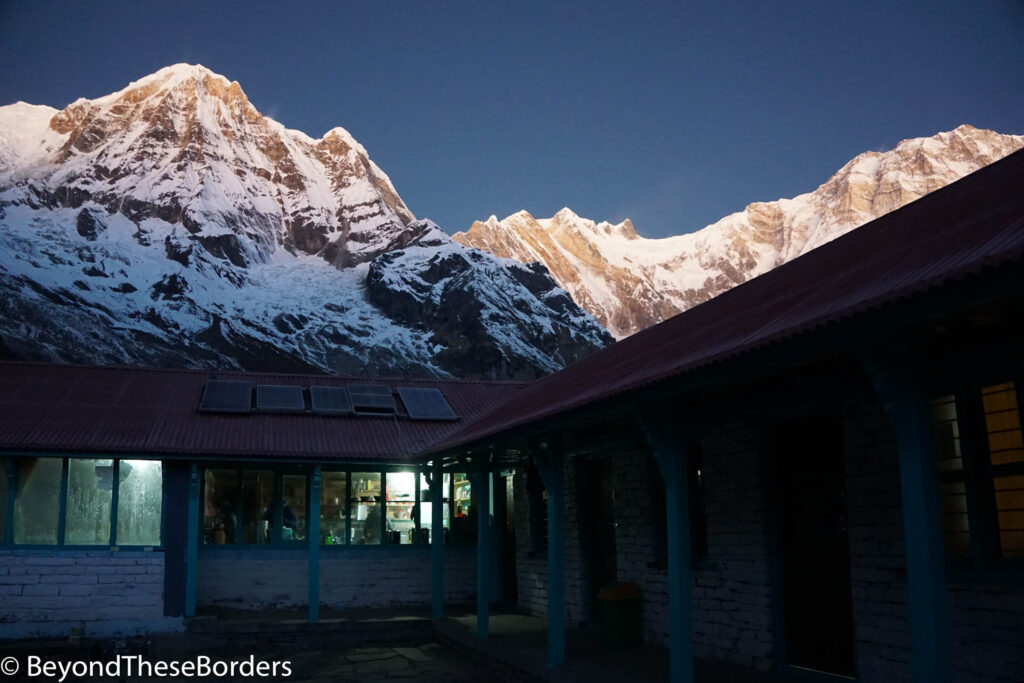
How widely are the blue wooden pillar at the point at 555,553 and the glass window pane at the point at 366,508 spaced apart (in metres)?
8.00

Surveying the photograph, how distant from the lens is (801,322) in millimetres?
5984

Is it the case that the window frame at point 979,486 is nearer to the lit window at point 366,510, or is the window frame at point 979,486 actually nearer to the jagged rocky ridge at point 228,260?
the lit window at point 366,510

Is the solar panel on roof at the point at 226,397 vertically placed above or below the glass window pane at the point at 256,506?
above

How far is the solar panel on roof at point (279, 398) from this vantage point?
18016mm

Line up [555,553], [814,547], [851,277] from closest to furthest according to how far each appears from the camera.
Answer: [851,277] < [814,547] < [555,553]

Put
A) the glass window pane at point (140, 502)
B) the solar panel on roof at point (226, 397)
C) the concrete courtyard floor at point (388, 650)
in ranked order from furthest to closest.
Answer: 1. the solar panel on roof at point (226, 397)
2. the glass window pane at point (140, 502)
3. the concrete courtyard floor at point (388, 650)

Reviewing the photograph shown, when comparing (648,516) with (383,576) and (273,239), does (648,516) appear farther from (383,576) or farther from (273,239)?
(273,239)

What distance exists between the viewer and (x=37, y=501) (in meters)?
15.2

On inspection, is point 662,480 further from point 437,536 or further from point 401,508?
point 401,508

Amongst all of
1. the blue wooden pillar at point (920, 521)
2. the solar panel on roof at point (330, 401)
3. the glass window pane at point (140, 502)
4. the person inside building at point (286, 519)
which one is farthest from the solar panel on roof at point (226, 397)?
the blue wooden pillar at point (920, 521)

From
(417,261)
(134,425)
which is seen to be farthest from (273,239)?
(134,425)

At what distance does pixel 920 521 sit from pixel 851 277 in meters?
2.60

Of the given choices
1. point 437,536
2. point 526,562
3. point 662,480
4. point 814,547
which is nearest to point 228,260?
point 437,536

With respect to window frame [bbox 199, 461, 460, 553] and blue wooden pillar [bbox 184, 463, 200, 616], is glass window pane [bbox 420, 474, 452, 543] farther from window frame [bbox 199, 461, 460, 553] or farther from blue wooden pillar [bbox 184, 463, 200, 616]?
blue wooden pillar [bbox 184, 463, 200, 616]
